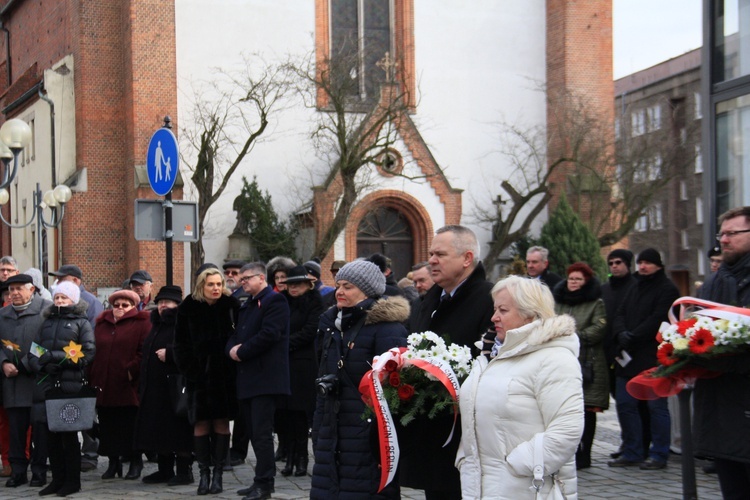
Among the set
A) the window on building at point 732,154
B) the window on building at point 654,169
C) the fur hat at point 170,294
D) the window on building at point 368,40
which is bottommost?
the fur hat at point 170,294

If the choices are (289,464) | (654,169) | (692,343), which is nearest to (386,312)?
(692,343)

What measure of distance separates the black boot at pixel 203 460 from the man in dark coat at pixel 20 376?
5.99 ft

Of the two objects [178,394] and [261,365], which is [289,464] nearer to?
[178,394]

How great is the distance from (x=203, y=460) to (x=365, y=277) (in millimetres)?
3476

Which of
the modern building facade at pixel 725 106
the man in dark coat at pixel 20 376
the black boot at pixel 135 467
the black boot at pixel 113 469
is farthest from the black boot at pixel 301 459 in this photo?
the modern building facade at pixel 725 106

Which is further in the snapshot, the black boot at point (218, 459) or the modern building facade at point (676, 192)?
the modern building facade at point (676, 192)

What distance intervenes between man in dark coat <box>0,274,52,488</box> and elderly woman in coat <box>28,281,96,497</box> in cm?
37

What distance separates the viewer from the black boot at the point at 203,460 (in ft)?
30.2

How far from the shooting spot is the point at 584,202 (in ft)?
104

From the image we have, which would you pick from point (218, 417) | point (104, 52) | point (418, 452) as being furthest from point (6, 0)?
point (418, 452)

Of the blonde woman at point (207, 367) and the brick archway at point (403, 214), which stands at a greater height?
the brick archway at point (403, 214)

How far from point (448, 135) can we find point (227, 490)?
77.6 ft

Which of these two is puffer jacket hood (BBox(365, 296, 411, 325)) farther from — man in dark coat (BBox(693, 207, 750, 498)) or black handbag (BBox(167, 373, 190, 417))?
black handbag (BBox(167, 373, 190, 417))

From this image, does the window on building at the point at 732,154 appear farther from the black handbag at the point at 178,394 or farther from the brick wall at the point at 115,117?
the brick wall at the point at 115,117
